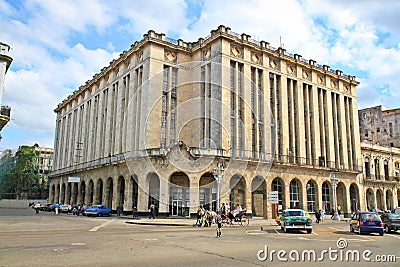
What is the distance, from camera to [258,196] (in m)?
38.9

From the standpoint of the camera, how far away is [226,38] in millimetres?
38562

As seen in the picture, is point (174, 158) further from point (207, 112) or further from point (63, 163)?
point (63, 163)

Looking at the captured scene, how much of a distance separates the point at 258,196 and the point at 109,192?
1858cm

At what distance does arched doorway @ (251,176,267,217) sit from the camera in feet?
123

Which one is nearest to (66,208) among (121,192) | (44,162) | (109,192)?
(109,192)

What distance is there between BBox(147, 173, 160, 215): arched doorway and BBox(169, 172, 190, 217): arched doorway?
4.81 feet

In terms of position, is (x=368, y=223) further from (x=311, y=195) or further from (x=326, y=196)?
(x=326, y=196)

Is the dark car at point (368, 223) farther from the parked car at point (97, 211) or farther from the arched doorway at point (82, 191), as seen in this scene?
the arched doorway at point (82, 191)

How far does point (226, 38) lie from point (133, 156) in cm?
1665

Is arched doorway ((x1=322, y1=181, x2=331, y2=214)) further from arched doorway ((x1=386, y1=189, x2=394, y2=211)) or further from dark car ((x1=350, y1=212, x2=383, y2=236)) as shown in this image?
dark car ((x1=350, y1=212, x2=383, y2=236))

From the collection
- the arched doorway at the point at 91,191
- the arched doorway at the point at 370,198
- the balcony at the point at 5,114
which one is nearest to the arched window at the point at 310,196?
the arched doorway at the point at 370,198

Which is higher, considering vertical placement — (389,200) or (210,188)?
(210,188)

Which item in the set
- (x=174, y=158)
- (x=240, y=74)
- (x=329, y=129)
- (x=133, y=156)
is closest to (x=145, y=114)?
(x=133, y=156)

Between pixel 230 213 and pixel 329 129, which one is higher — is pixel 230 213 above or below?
below
